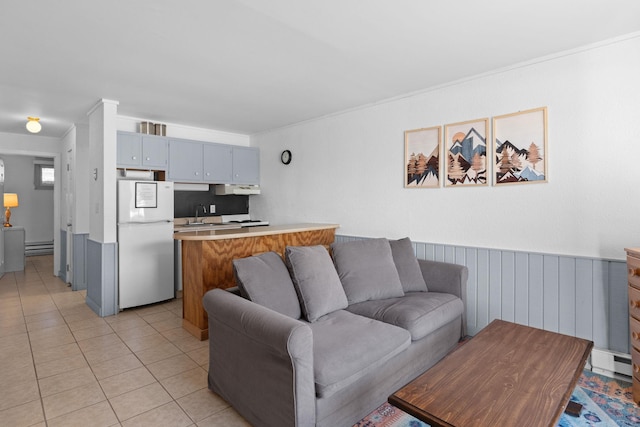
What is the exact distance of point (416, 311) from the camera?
2.57 meters

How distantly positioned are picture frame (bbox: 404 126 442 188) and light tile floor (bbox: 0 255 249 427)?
8.97ft

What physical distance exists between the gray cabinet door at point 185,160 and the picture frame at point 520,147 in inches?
158

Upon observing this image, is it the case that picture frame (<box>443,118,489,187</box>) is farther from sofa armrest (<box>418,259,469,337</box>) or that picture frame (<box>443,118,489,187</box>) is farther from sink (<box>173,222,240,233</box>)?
sink (<box>173,222,240,233</box>)

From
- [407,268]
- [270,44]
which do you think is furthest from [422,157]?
[270,44]

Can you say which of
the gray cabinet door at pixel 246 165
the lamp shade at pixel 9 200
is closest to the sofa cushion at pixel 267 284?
the gray cabinet door at pixel 246 165

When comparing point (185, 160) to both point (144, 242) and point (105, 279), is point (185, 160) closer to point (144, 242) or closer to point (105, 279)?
point (144, 242)

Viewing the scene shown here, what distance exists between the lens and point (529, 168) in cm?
300

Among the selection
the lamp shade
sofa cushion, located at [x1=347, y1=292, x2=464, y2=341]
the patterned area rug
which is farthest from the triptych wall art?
the lamp shade

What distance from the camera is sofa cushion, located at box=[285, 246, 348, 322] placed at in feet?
8.16

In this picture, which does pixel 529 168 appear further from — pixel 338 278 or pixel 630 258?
pixel 338 278

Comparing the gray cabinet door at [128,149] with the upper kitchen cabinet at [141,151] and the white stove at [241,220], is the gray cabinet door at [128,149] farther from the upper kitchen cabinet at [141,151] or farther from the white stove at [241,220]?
the white stove at [241,220]

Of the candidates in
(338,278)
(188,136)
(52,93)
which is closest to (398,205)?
(338,278)

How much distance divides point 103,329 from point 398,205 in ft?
11.4

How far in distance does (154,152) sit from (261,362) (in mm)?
3849
